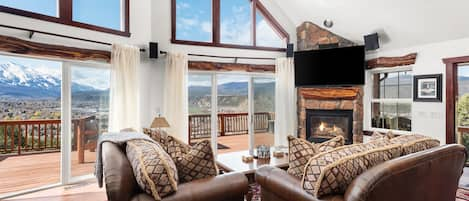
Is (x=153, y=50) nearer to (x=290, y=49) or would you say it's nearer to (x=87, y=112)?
(x=87, y=112)

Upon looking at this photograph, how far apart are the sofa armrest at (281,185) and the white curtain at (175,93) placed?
2.84 metres

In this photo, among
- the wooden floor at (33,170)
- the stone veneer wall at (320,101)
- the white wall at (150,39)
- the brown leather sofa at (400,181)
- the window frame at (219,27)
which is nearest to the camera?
the brown leather sofa at (400,181)

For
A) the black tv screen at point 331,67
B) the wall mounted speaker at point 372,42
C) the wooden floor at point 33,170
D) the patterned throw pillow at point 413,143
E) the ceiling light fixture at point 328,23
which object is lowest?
the wooden floor at point 33,170

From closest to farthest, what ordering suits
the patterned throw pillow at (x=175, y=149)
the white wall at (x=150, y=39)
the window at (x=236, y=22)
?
the patterned throw pillow at (x=175, y=149)
the white wall at (x=150, y=39)
the window at (x=236, y=22)

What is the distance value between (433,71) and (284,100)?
267cm

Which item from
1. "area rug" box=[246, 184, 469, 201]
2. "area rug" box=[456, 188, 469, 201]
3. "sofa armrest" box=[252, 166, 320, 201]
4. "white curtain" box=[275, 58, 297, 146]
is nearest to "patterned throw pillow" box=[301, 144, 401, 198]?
"sofa armrest" box=[252, 166, 320, 201]

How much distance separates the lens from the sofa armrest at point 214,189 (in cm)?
189

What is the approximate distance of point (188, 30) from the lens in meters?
5.24

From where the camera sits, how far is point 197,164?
85.9 inches

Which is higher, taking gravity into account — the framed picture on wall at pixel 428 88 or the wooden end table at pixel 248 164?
the framed picture on wall at pixel 428 88

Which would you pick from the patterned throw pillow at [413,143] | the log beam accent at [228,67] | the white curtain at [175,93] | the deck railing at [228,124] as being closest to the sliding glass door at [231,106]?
the deck railing at [228,124]

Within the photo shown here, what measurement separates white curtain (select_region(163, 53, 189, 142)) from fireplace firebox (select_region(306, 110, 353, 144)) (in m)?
2.74

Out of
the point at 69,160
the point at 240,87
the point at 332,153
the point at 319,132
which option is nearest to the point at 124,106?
the point at 69,160

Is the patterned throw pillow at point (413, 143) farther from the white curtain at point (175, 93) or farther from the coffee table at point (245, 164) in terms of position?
the white curtain at point (175, 93)
